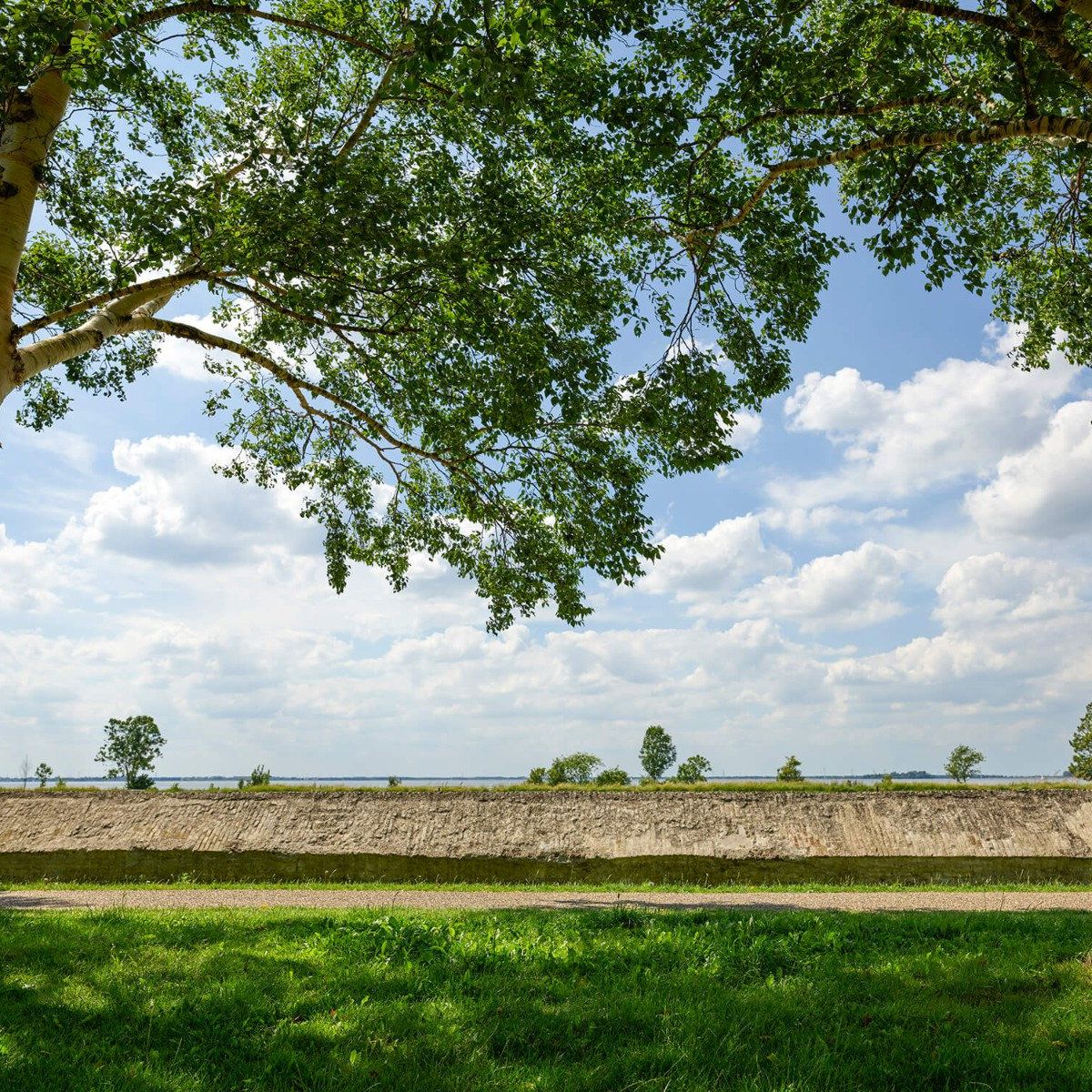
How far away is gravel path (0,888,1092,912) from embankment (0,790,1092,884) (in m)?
2.55

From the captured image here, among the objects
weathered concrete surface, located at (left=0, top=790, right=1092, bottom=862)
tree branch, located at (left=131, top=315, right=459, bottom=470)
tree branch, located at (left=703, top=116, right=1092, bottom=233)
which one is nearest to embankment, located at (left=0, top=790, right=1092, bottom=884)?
weathered concrete surface, located at (left=0, top=790, right=1092, bottom=862)

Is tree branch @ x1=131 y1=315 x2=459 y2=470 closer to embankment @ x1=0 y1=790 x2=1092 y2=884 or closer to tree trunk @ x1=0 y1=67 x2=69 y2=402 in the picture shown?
tree trunk @ x1=0 y1=67 x2=69 y2=402

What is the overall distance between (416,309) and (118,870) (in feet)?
43.8

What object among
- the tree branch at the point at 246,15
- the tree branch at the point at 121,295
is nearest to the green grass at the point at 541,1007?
the tree branch at the point at 121,295

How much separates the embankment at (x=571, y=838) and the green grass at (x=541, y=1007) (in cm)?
882

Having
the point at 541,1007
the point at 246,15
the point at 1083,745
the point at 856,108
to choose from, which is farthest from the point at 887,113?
the point at 1083,745

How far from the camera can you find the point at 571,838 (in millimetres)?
16453

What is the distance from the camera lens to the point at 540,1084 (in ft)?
13.1

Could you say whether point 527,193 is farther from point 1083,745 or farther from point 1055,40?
point 1083,745

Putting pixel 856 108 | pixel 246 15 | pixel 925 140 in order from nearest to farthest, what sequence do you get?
1. pixel 925 140
2. pixel 856 108
3. pixel 246 15

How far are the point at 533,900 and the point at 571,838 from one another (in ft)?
15.7

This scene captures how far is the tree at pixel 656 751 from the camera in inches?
2489

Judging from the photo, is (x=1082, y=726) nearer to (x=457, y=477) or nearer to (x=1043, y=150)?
(x=1043, y=150)

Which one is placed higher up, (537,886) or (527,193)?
(527,193)
